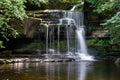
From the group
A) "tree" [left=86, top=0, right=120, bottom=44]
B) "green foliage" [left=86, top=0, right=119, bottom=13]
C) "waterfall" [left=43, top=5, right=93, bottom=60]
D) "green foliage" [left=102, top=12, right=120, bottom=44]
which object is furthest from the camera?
"waterfall" [left=43, top=5, right=93, bottom=60]

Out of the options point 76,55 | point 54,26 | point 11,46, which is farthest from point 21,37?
point 76,55

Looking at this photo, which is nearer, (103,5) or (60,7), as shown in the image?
(103,5)

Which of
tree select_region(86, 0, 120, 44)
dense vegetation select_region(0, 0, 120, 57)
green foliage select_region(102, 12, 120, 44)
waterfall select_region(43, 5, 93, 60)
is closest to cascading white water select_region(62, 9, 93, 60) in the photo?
waterfall select_region(43, 5, 93, 60)

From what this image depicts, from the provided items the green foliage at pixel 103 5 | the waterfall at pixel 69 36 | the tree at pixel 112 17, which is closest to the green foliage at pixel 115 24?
the tree at pixel 112 17

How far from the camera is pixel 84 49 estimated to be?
25.0 m

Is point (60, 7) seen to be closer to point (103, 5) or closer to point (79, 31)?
point (79, 31)

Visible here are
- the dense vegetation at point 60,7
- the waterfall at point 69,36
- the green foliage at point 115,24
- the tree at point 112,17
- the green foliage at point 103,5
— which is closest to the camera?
the dense vegetation at point 60,7

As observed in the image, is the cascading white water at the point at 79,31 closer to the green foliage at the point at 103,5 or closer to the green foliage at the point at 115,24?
the green foliage at the point at 103,5

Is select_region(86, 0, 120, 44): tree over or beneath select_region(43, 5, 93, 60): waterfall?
over

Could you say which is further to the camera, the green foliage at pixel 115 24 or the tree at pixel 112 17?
the tree at pixel 112 17

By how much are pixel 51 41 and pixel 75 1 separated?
6.13 metres

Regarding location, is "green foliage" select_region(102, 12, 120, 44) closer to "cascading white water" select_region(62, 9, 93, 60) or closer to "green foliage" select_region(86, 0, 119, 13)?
"green foliage" select_region(86, 0, 119, 13)

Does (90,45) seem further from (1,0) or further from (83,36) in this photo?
(1,0)

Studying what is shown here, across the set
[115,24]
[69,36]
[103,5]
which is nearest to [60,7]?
[69,36]
